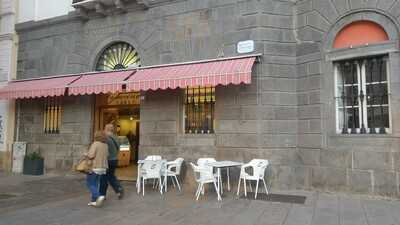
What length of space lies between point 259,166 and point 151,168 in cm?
259

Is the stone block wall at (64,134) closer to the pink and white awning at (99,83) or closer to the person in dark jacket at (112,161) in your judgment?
the pink and white awning at (99,83)

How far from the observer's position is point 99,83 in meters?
10.9

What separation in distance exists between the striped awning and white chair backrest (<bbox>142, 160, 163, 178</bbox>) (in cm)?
192

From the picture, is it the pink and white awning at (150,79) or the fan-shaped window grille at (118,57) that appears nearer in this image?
the pink and white awning at (150,79)

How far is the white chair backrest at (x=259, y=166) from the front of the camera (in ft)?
28.6

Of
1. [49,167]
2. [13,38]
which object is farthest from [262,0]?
[13,38]

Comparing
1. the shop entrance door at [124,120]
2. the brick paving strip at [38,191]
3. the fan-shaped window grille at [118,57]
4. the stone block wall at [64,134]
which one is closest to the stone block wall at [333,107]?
the fan-shaped window grille at [118,57]

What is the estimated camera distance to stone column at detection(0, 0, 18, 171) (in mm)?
14211

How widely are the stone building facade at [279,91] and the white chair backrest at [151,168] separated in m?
1.40

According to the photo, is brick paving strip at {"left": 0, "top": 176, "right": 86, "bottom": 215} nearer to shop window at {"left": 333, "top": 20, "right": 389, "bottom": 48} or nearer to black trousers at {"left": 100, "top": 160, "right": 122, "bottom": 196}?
black trousers at {"left": 100, "top": 160, "right": 122, "bottom": 196}

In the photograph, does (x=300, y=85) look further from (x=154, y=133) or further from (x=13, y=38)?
(x=13, y=38)

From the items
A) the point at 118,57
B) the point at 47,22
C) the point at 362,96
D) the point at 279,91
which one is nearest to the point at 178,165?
the point at 279,91

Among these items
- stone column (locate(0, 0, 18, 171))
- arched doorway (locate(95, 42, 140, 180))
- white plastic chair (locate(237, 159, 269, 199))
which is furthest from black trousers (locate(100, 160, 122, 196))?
stone column (locate(0, 0, 18, 171))

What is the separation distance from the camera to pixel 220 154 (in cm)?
996
